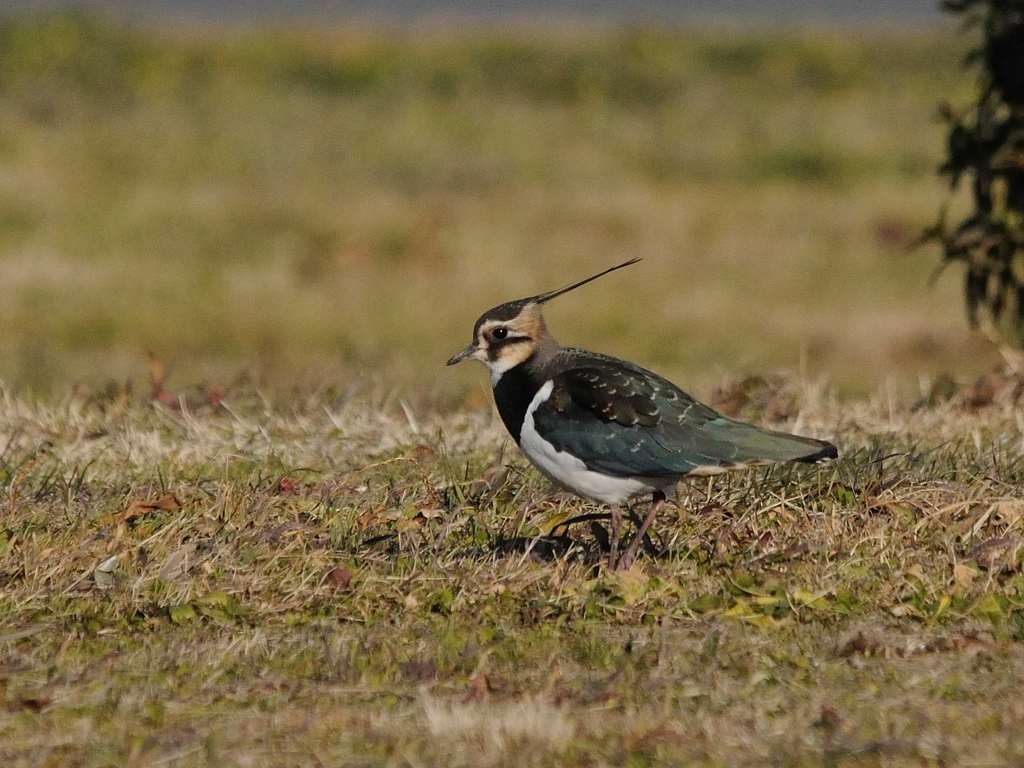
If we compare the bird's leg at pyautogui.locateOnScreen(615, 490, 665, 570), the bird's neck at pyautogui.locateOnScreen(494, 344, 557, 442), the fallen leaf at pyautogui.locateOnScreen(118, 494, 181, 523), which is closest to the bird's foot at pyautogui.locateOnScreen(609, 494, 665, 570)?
the bird's leg at pyautogui.locateOnScreen(615, 490, 665, 570)

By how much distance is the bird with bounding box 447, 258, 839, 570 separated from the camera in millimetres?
6117

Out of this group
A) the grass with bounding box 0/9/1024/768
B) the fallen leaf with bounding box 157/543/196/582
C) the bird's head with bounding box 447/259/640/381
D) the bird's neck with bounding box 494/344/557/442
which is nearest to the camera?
the grass with bounding box 0/9/1024/768

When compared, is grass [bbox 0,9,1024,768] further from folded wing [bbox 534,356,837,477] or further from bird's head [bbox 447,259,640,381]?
bird's head [bbox 447,259,640,381]

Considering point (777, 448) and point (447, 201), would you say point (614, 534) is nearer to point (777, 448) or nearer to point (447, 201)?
point (777, 448)

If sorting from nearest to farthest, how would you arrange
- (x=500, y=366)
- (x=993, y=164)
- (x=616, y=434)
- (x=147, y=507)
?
(x=616, y=434) → (x=500, y=366) → (x=147, y=507) → (x=993, y=164)

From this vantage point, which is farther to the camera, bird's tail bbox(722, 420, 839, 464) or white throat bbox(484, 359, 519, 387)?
white throat bbox(484, 359, 519, 387)

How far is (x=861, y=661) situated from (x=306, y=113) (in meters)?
17.5

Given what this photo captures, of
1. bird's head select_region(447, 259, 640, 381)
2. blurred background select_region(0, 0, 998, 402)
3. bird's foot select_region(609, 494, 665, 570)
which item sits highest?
bird's head select_region(447, 259, 640, 381)

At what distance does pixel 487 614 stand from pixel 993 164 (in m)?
5.81

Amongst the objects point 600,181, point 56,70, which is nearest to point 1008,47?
point 600,181

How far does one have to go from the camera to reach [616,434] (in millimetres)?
6168

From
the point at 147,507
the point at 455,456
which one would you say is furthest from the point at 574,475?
the point at 455,456

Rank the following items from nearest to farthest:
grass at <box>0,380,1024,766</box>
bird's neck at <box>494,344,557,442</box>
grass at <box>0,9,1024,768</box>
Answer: grass at <box>0,380,1024,766</box> < grass at <box>0,9,1024,768</box> < bird's neck at <box>494,344,557,442</box>

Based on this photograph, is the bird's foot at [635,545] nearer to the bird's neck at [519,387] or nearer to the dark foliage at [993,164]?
the bird's neck at [519,387]
